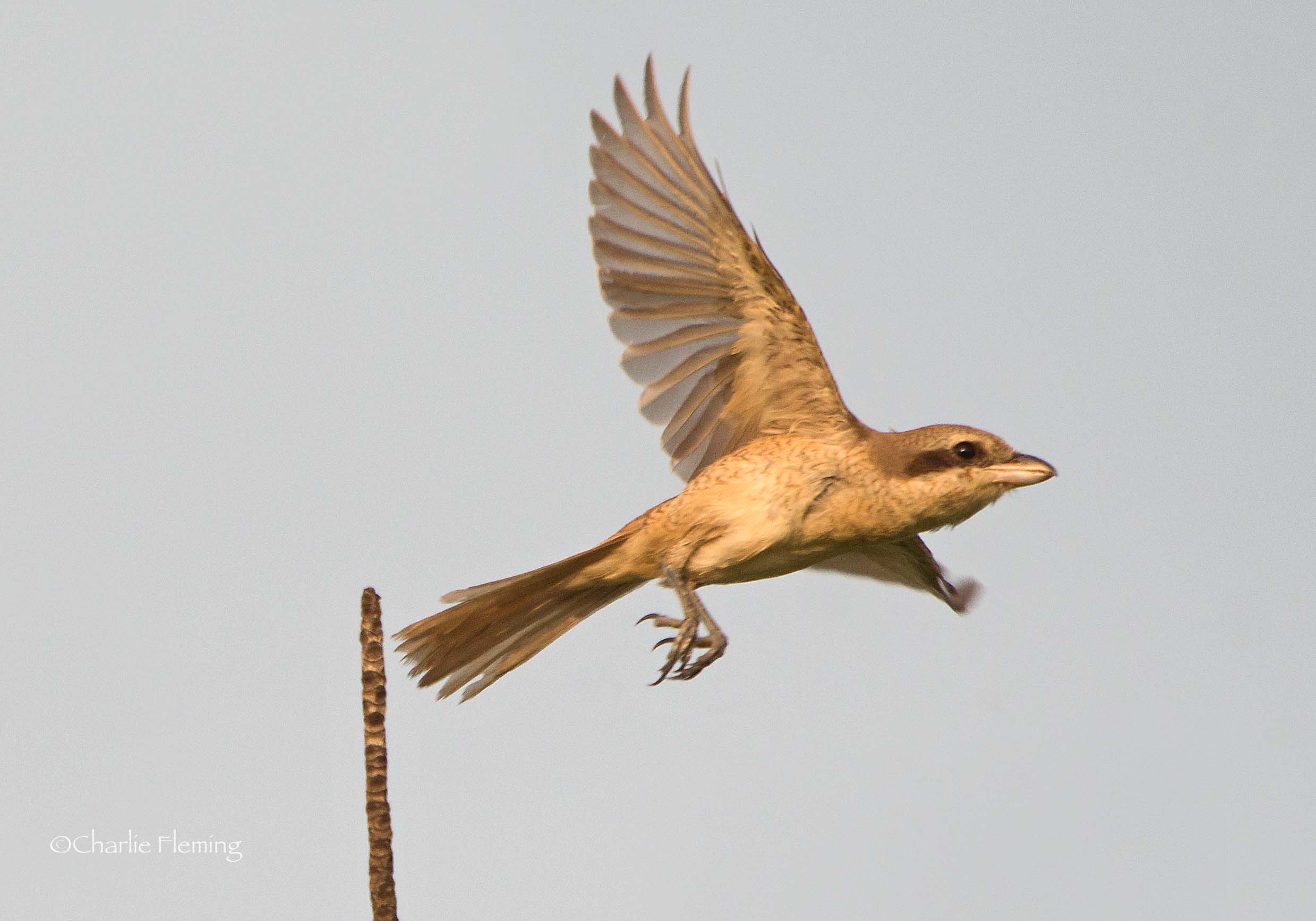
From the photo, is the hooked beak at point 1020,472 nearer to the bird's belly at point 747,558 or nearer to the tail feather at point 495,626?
the bird's belly at point 747,558

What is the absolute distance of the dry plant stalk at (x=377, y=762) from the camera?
497cm

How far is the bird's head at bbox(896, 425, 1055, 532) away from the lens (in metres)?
7.03

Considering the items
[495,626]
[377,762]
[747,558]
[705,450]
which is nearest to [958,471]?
[747,558]

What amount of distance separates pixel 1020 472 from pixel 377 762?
3.34 meters

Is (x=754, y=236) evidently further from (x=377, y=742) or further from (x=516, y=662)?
(x=377, y=742)

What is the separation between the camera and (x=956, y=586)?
880cm

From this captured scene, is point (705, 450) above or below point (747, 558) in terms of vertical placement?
above

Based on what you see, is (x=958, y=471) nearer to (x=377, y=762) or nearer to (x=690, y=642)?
(x=690, y=642)

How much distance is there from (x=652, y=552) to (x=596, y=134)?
1960 millimetres

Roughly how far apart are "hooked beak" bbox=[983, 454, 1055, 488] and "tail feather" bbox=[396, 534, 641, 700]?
1733 mm

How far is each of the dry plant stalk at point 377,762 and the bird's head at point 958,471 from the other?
2841 millimetres

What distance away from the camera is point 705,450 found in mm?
7914

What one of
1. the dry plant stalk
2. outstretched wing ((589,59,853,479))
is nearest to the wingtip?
outstretched wing ((589,59,853,479))

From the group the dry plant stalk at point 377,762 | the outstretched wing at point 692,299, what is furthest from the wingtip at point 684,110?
the dry plant stalk at point 377,762
